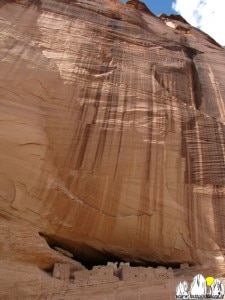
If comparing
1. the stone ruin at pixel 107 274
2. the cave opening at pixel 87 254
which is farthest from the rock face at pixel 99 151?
the stone ruin at pixel 107 274

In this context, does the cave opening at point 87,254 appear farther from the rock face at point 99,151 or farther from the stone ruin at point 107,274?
the stone ruin at point 107,274

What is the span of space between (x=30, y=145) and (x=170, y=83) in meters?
4.43

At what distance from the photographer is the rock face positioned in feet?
25.7

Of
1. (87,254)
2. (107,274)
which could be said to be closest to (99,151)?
(87,254)

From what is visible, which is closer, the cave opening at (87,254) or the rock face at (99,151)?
the rock face at (99,151)

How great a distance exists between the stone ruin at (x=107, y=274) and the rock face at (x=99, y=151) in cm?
55

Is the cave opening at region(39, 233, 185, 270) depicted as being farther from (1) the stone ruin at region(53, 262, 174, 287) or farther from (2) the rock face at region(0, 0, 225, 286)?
(1) the stone ruin at region(53, 262, 174, 287)

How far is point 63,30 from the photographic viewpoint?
9.95m

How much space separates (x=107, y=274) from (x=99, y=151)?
2.47 metres

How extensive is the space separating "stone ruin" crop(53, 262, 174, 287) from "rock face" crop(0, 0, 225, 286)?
1.82 feet

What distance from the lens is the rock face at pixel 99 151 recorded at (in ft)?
25.7

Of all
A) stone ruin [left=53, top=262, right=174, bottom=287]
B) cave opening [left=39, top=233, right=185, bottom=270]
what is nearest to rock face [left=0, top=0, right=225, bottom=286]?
cave opening [left=39, top=233, right=185, bottom=270]

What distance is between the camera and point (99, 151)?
332 inches

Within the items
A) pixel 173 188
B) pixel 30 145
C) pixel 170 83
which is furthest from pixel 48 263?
pixel 170 83
